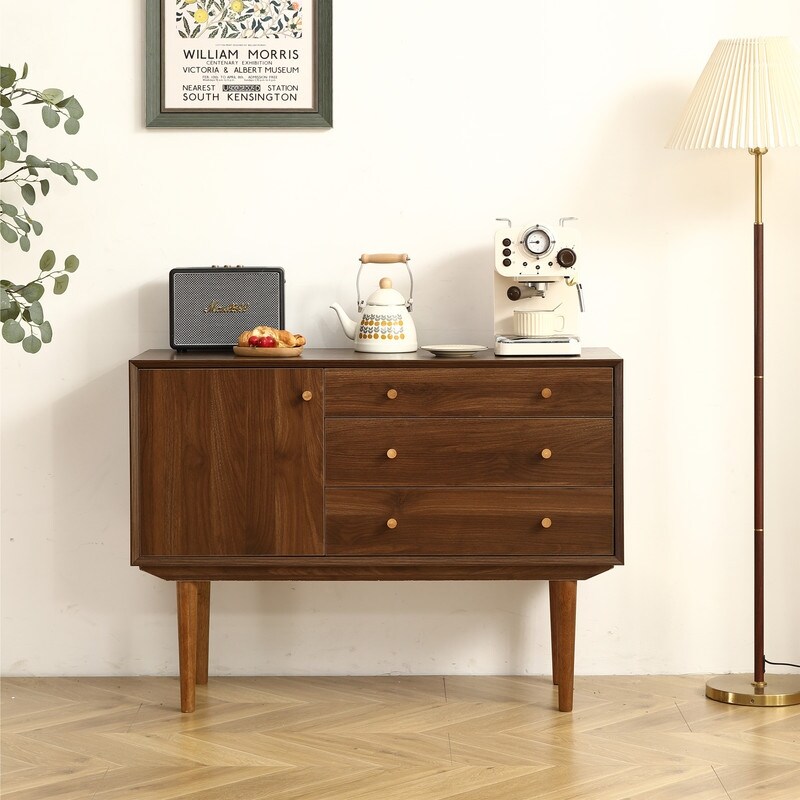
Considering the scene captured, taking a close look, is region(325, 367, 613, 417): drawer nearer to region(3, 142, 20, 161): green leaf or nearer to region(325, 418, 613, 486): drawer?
region(325, 418, 613, 486): drawer

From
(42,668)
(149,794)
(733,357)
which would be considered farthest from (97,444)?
(733,357)

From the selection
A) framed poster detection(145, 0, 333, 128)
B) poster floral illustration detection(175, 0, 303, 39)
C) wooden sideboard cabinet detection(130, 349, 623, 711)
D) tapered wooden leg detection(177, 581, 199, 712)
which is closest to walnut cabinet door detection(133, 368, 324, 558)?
wooden sideboard cabinet detection(130, 349, 623, 711)

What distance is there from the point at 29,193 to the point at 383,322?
96cm

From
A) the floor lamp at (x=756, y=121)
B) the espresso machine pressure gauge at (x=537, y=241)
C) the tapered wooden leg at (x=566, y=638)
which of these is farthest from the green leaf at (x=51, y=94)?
the tapered wooden leg at (x=566, y=638)

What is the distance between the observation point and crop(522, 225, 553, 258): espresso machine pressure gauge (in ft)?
9.25

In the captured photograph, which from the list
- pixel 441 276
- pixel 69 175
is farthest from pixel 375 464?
pixel 69 175

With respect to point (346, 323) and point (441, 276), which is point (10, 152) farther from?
point (441, 276)

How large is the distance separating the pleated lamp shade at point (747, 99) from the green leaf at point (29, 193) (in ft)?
5.39

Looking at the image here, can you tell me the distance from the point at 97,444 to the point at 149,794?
109cm

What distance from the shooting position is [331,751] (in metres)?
2.62

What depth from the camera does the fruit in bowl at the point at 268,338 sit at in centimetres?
276

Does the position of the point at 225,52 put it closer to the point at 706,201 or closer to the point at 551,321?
the point at 551,321

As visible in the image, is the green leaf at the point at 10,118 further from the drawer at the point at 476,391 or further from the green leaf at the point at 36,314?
the drawer at the point at 476,391

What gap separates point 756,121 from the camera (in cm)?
274
